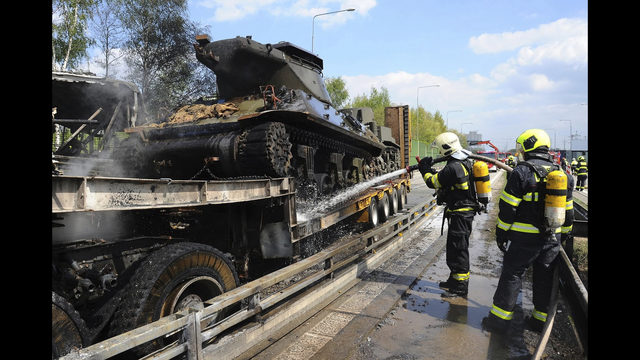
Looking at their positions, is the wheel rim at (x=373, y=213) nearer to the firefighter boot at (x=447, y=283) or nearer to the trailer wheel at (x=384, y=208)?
the trailer wheel at (x=384, y=208)

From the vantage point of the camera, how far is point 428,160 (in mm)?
5348

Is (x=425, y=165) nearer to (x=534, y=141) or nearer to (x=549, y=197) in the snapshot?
(x=534, y=141)

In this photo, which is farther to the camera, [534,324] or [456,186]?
[456,186]

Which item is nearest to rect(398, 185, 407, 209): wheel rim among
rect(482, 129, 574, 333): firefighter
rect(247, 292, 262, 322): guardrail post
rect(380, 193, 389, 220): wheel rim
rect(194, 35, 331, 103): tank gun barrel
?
rect(380, 193, 389, 220): wheel rim

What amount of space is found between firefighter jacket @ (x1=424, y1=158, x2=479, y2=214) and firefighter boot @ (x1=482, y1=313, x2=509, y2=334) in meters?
1.46

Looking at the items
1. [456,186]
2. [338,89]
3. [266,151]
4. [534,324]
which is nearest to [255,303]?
[266,151]

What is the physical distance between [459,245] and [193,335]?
3.48 metres

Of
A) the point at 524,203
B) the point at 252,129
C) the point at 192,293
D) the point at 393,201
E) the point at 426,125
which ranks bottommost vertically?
the point at 192,293

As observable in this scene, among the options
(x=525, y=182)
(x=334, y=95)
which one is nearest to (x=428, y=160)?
(x=525, y=182)

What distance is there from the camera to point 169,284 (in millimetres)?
3076

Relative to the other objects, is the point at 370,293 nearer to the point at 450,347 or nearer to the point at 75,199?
the point at 450,347

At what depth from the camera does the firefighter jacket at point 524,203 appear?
3.83 m

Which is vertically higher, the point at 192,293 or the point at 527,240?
the point at 527,240
